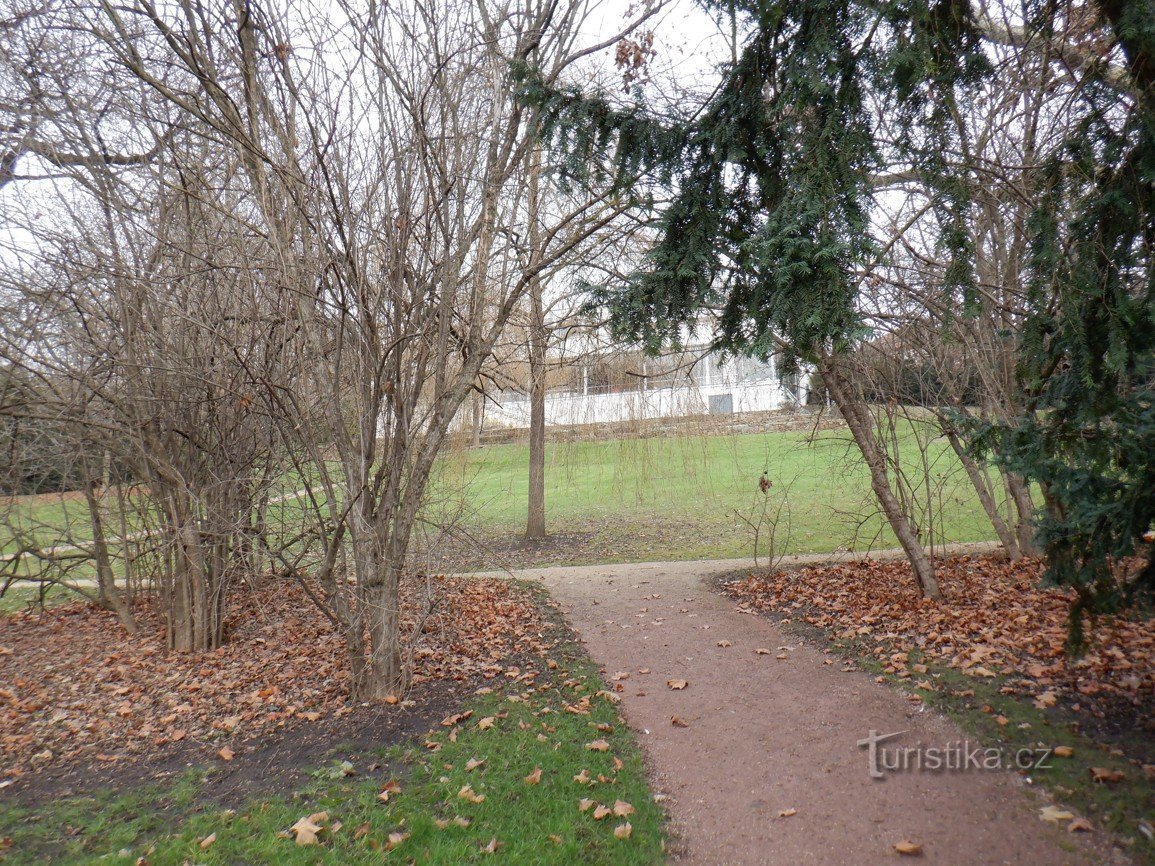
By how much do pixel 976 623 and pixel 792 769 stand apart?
3.14m

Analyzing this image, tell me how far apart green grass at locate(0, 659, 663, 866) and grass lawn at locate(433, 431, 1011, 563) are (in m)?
2.87

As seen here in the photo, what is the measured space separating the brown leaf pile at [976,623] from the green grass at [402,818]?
9.11 feet

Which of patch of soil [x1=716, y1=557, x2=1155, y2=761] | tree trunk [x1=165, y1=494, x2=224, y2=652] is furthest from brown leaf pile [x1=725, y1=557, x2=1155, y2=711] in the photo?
tree trunk [x1=165, y1=494, x2=224, y2=652]

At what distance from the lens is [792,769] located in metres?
4.39

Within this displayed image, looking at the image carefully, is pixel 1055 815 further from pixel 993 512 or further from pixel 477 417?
pixel 477 417

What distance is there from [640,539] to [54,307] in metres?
10.8

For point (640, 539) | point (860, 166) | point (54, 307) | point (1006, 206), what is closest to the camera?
point (860, 166)

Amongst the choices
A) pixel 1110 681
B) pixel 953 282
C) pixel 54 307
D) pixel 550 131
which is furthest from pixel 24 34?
pixel 1110 681

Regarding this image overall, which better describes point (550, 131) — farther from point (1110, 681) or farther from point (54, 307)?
point (1110, 681)

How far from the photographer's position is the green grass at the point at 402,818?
3.63m

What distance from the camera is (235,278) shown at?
257 inches

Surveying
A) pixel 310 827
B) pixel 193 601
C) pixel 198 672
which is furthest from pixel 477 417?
pixel 310 827

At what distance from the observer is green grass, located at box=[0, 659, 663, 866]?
363 cm

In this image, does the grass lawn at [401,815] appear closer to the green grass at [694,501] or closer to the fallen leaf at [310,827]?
the fallen leaf at [310,827]
